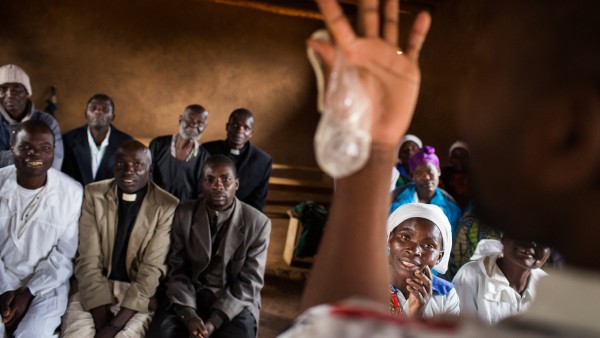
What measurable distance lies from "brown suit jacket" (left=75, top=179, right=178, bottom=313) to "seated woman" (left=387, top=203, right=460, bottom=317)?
1.44 metres

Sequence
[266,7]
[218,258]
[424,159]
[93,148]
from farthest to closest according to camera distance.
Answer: [266,7] < [93,148] < [424,159] < [218,258]

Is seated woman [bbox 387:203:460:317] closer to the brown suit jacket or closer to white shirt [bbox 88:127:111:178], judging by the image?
the brown suit jacket

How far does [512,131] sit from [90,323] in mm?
3068

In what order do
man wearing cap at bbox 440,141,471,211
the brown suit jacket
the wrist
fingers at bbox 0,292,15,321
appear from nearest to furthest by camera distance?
fingers at bbox 0,292,15,321 → the wrist → the brown suit jacket → man wearing cap at bbox 440,141,471,211

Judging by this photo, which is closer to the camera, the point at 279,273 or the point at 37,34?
the point at 279,273

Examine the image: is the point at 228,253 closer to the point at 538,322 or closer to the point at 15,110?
the point at 15,110

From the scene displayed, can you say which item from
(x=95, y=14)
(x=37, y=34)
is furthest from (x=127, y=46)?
(x=37, y=34)

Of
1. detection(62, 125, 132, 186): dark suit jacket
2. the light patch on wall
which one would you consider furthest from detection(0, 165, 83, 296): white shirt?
the light patch on wall

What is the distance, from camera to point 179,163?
15.6 ft

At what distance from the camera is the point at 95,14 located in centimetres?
932

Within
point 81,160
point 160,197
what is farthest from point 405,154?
point 81,160

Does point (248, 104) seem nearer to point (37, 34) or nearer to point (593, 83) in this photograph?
point (37, 34)

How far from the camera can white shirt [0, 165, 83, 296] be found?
10.6ft

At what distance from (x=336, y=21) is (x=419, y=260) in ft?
6.90
